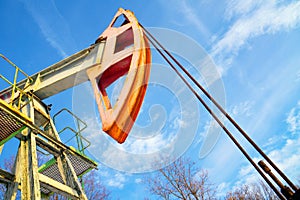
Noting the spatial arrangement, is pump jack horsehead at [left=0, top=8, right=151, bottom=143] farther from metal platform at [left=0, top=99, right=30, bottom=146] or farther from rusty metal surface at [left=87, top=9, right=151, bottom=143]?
metal platform at [left=0, top=99, right=30, bottom=146]

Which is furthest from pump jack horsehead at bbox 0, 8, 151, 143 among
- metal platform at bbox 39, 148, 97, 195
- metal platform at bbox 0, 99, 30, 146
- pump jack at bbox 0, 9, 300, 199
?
metal platform at bbox 39, 148, 97, 195

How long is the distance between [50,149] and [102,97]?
145cm

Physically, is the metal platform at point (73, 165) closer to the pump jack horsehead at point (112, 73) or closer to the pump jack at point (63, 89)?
the pump jack at point (63, 89)

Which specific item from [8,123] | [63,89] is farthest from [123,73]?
[8,123]

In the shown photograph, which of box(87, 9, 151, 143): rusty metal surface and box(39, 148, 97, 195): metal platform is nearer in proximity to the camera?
box(87, 9, 151, 143): rusty metal surface

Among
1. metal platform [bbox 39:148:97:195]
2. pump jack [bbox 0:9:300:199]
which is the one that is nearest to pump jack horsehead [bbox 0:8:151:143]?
pump jack [bbox 0:9:300:199]

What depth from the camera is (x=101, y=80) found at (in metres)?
4.59

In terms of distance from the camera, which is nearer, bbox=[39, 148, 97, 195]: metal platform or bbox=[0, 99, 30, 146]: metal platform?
bbox=[0, 99, 30, 146]: metal platform

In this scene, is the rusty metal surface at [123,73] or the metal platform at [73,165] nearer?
the rusty metal surface at [123,73]

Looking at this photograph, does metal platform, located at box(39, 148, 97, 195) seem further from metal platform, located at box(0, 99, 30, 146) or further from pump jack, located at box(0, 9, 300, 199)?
metal platform, located at box(0, 99, 30, 146)

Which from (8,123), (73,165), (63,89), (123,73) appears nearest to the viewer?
(8,123)

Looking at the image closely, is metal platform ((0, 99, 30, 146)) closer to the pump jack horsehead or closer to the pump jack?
the pump jack

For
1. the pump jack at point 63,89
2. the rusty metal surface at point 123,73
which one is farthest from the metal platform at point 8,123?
the rusty metal surface at point 123,73

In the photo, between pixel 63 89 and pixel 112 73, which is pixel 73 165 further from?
pixel 112 73
